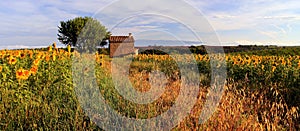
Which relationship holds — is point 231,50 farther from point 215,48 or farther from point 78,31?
point 215,48

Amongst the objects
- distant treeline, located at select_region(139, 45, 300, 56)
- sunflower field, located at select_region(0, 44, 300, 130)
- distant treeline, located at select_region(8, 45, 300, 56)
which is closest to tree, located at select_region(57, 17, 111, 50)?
distant treeline, located at select_region(8, 45, 300, 56)

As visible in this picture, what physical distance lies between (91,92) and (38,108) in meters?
1.14

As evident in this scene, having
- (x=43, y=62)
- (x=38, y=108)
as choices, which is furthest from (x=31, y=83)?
(x=38, y=108)

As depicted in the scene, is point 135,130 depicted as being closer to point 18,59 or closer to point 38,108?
point 38,108

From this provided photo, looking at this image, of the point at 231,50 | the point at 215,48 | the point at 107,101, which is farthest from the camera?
the point at 231,50

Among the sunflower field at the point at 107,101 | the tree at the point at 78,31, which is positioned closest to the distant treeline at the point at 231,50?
the sunflower field at the point at 107,101

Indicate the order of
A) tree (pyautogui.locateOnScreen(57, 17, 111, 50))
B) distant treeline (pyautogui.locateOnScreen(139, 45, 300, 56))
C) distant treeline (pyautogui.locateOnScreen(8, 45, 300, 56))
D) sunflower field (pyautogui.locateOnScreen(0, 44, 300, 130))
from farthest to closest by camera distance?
tree (pyautogui.locateOnScreen(57, 17, 111, 50)) < distant treeline (pyautogui.locateOnScreen(139, 45, 300, 56)) < distant treeline (pyautogui.locateOnScreen(8, 45, 300, 56)) < sunflower field (pyautogui.locateOnScreen(0, 44, 300, 130))

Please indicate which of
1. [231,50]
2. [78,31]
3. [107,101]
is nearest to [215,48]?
[107,101]

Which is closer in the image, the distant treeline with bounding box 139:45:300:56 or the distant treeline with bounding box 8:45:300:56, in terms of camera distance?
the distant treeline with bounding box 8:45:300:56

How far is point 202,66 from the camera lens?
11.0m

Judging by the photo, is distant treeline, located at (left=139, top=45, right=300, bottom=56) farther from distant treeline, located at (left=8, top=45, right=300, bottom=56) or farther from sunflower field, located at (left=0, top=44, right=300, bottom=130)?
sunflower field, located at (left=0, top=44, right=300, bottom=130)

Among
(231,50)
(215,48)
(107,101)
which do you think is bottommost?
(107,101)

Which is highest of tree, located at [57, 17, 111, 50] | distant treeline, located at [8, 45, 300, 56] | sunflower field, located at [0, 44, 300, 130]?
tree, located at [57, 17, 111, 50]

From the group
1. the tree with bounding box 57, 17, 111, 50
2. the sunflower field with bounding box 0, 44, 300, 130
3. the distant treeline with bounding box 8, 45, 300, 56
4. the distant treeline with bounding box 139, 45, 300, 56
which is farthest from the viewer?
the tree with bounding box 57, 17, 111, 50
